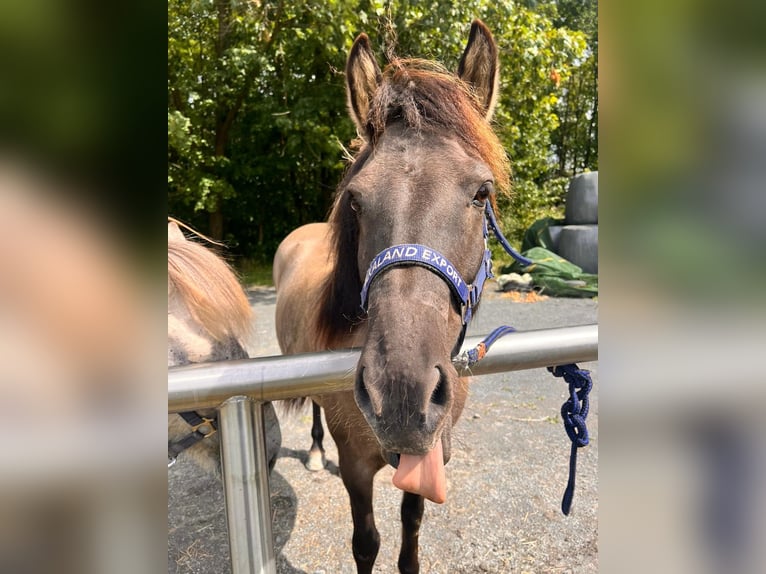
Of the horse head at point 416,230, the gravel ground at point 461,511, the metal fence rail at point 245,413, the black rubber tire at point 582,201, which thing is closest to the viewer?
the metal fence rail at point 245,413

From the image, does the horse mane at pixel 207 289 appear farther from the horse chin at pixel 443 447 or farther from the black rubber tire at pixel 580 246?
the black rubber tire at pixel 580 246

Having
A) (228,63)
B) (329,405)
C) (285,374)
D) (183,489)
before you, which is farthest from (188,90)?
(285,374)

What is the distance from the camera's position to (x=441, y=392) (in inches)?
44.9

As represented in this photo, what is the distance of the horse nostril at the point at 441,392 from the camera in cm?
113

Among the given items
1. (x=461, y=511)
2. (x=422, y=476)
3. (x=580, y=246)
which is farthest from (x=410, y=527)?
(x=580, y=246)

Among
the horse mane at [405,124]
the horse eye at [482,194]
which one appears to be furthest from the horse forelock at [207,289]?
the horse eye at [482,194]

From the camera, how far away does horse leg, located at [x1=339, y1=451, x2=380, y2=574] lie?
207 cm

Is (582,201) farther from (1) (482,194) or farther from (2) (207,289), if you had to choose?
(2) (207,289)

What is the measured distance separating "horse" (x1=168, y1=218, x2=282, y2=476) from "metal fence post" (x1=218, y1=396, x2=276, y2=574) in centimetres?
84

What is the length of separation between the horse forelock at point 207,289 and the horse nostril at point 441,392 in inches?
47.2

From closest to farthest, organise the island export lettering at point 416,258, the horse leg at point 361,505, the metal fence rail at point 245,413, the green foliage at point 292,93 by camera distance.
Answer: the metal fence rail at point 245,413 → the island export lettering at point 416,258 → the horse leg at point 361,505 → the green foliage at point 292,93
